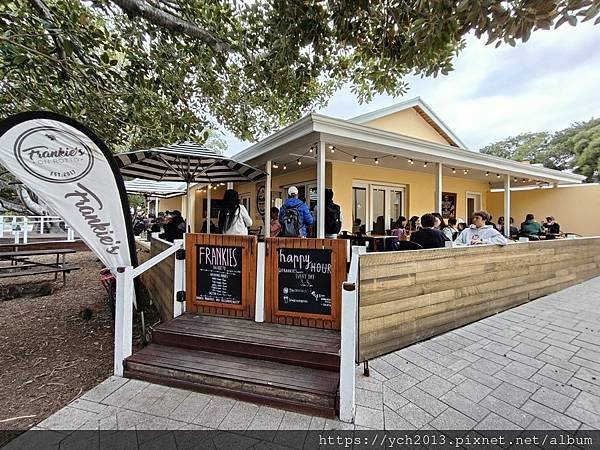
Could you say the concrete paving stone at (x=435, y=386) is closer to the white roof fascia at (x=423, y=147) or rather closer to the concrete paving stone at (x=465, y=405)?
the concrete paving stone at (x=465, y=405)

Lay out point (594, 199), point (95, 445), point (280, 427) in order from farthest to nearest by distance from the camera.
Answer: point (594, 199)
point (280, 427)
point (95, 445)

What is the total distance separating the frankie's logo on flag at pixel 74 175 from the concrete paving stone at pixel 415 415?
304 cm

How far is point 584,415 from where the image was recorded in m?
2.21

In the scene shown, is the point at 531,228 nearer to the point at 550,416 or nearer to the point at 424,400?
the point at 550,416

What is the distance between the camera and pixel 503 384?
263 cm

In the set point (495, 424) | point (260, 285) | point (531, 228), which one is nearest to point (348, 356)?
point (495, 424)

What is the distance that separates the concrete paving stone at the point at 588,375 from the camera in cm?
A: 271

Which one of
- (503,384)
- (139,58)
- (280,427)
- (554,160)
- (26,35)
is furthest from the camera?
(554,160)

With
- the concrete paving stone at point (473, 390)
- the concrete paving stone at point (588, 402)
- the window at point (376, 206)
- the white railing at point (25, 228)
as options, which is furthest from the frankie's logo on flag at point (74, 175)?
the white railing at point (25, 228)

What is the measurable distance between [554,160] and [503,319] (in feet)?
105

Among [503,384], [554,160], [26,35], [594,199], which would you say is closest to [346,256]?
[503,384]

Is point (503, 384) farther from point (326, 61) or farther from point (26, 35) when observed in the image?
point (26, 35)

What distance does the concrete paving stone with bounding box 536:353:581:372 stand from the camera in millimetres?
2941

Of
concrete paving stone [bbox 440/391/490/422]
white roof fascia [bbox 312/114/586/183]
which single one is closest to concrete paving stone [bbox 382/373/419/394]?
concrete paving stone [bbox 440/391/490/422]
